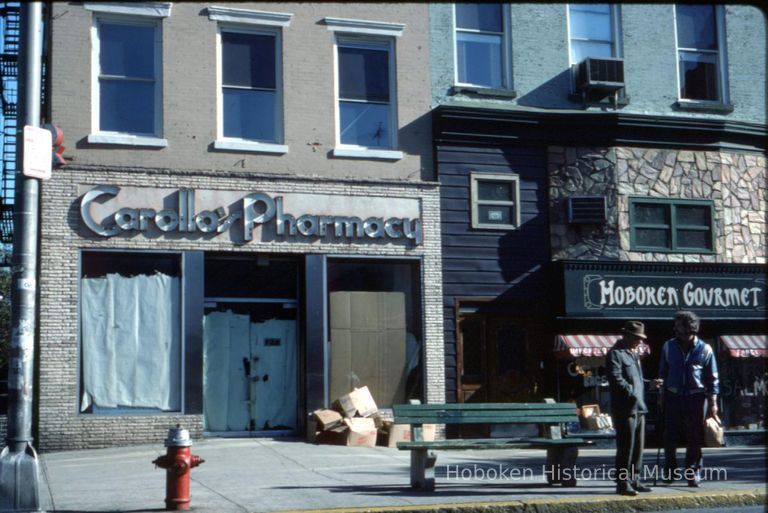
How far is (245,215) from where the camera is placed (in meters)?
16.8

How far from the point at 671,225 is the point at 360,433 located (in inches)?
295

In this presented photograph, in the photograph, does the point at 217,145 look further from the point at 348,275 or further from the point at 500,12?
the point at 500,12

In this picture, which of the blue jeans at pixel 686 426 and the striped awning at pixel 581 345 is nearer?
the blue jeans at pixel 686 426

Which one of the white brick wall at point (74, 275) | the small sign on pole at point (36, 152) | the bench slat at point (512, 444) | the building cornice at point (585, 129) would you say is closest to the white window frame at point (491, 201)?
the building cornice at point (585, 129)

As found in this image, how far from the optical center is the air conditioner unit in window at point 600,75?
18438mm

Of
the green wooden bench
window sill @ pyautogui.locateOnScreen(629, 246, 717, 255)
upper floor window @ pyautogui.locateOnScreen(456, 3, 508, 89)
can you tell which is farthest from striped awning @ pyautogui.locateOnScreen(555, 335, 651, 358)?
the green wooden bench

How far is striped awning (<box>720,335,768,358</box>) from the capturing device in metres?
18.5

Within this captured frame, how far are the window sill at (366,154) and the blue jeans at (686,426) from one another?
25.4 feet

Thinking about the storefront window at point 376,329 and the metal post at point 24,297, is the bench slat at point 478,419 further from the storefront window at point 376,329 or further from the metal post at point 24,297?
the storefront window at point 376,329

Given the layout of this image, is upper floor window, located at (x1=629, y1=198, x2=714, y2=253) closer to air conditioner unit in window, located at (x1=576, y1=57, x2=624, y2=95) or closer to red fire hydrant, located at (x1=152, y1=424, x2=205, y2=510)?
air conditioner unit in window, located at (x1=576, y1=57, x2=624, y2=95)

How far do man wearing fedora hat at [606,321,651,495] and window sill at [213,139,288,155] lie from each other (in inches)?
328

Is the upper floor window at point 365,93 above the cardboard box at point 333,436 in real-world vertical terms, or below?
above

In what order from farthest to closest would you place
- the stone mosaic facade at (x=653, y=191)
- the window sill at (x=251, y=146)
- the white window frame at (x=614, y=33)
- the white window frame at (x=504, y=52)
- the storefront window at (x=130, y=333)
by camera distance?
1. the white window frame at (x=614, y=33)
2. the stone mosaic facade at (x=653, y=191)
3. the white window frame at (x=504, y=52)
4. the window sill at (x=251, y=146)
5. the storefront window at (x=130, y=333)

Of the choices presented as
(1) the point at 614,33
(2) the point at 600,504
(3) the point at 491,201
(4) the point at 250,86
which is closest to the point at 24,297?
(2) the point at 600,504
